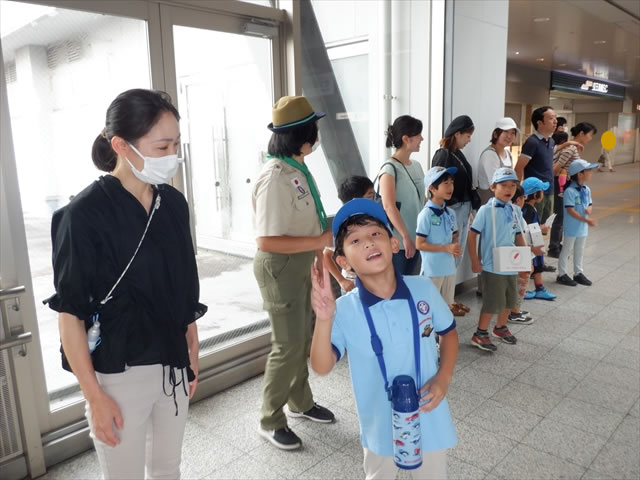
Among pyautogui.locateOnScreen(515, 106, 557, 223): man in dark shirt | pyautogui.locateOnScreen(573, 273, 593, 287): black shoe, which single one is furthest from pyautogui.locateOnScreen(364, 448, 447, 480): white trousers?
pyautogui.locateOnScreen(573, 273, 593, 287): black shoe

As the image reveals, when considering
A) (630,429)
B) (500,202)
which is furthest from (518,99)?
(630,429)

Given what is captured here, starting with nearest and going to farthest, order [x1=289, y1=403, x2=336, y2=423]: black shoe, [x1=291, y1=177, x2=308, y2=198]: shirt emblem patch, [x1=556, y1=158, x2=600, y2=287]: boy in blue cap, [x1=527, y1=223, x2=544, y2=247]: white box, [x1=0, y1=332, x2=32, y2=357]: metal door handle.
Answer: [x1=0, y1=332, x2=32, y2=357]: metal door handle < [x1=291, y1=177, x2=308, y2=198]: shirt emblem patch < [x1=289, y1=403, x2=336, y2=423]: black shoe < [x1=527, y1=223, x2=544, y2=247]: white box < [x1=556, y1=158, x2=600, y2=287]: boy in blue cap

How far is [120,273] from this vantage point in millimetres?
1318

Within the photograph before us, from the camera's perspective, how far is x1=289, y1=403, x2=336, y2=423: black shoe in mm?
2676

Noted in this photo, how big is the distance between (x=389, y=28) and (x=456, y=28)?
610 mm

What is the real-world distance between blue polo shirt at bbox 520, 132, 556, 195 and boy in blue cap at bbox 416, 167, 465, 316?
1955 millimetres

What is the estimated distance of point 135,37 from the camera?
2.74 meters

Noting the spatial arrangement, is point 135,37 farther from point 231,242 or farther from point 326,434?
point 326,434

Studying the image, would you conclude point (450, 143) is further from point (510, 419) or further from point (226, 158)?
point (510, 419)

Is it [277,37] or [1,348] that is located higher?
[277,37]

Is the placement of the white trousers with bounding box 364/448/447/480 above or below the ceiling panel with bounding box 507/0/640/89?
below

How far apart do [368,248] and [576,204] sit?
453 cm

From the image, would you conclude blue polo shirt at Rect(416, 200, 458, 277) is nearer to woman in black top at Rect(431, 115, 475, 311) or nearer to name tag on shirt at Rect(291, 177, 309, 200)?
woman in black top at Rect(431, 115, 475, 311)

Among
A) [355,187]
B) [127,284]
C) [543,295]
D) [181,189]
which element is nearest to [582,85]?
[543,295]
